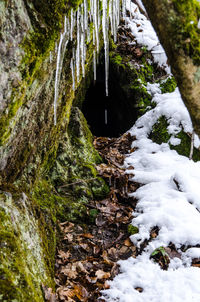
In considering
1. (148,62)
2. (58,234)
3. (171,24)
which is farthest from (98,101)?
(171,24)

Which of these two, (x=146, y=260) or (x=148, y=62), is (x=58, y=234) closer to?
(x=146, y=260)

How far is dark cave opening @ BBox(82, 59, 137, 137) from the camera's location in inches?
291

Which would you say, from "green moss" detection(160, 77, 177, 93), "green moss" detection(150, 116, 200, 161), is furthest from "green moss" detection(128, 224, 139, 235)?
"green moss" detection(160, 77, 177, 93)

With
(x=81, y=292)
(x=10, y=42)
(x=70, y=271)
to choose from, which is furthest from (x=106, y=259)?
A: (x=10, y=42)

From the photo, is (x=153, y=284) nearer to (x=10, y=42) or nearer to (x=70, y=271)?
(x=70, y=271)

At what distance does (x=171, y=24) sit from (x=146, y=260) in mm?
2927

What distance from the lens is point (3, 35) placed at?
1.75 meters

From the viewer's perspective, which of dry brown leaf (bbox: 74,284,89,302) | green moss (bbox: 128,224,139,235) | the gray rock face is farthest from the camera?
green moss (bbox: 128,224,139,235)

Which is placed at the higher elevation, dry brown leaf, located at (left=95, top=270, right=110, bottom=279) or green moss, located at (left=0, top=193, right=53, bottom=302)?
green moss, located at (left=0, top=193, right=53, bottom=302)

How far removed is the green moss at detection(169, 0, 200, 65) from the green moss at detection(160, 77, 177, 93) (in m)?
6.23

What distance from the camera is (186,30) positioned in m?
1.12

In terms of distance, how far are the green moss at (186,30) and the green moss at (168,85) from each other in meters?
6.23

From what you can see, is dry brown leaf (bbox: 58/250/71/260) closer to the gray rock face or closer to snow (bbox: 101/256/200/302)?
snow (bbox: 101/256/200/302)

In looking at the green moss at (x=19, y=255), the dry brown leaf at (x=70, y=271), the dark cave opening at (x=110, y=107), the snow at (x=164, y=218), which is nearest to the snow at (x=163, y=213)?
the snow at (x=164, y=218)
